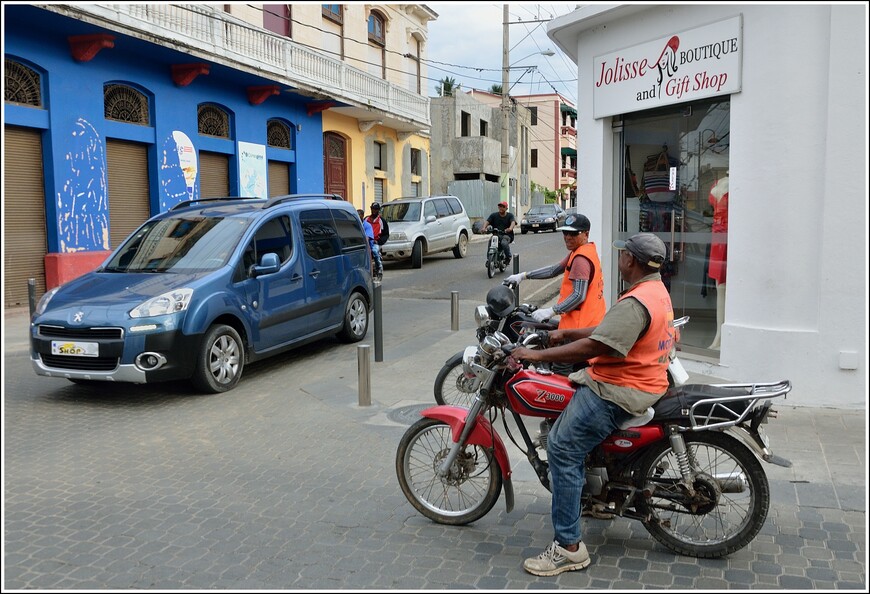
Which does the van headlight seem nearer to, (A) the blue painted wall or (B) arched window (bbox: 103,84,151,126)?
(A) the blue painted wall

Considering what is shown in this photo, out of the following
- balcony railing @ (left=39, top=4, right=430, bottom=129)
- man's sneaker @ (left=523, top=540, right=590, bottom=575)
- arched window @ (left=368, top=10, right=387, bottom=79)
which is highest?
arched window @ (left=368, top=10, right=387, bottom=79)

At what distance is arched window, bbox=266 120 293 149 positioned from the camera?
72.1 ft

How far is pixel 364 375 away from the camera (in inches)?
289

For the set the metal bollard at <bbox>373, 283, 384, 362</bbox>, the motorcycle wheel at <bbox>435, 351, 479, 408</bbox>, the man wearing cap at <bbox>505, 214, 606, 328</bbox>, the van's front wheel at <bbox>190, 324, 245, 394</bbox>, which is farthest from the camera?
the metal bollard at <bbox>373, 283, 384, 362</bbox>

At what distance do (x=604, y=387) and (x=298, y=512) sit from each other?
6.99 ft

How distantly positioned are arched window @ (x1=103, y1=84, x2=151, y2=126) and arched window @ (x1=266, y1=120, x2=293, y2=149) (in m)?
4.95

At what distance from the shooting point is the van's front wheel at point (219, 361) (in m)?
7.62

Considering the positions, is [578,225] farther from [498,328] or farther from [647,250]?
[647,250]

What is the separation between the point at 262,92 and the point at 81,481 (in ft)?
55.0

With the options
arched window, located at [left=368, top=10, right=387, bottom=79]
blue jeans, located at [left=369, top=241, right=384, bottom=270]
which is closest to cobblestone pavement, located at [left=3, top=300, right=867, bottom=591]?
blue jeans, located at [left=369, top=241, right=384, bottom=270]

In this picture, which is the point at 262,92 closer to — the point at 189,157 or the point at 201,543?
the point at 189,157

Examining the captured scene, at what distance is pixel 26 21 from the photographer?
13.9 metres

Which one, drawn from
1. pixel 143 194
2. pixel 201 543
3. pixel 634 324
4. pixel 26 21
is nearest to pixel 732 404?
pixel 634 324

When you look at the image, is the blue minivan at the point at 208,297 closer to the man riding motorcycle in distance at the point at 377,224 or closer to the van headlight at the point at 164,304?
the van headlight at the point at 164,304
